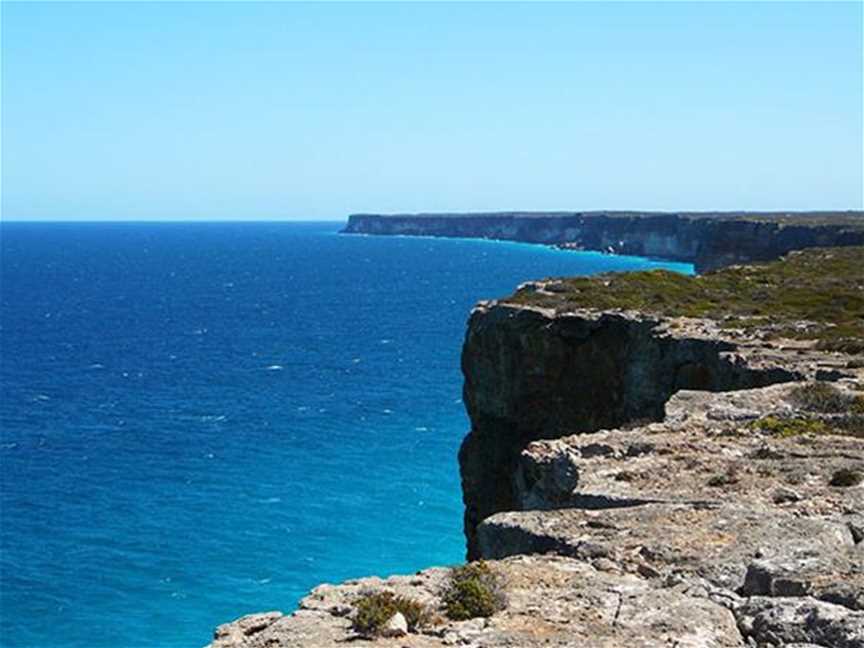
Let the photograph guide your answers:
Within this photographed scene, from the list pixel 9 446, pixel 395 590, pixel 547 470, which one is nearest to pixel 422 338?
pixel 9 446

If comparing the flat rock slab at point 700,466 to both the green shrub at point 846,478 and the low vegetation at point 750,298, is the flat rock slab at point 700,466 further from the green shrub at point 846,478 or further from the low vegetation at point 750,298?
the low vegetation at point 750,298

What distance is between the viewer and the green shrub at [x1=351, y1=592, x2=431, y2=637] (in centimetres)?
1132

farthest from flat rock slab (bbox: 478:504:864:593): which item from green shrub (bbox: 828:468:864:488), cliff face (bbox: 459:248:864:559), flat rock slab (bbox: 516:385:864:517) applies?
cliff face (bbox: 459:248:864:559)

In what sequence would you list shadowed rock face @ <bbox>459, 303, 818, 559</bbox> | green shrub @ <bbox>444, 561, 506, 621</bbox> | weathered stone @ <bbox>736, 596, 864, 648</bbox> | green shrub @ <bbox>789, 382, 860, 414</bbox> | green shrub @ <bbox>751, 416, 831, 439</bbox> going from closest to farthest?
1. weathered stone @ <bbox>736, 596, 864, 648</bbox>
2. green shrub @ <bbox>444, 561, 506, 621</bbox>
3. green shrub @ <bbox>751, 416, 831, 439</bbox>
4. green shrub @ <bbox>789, 382, 860, 414</bbox>
5. shadowed rock face @ <bbox>459, 303, 818, 559</bbox>

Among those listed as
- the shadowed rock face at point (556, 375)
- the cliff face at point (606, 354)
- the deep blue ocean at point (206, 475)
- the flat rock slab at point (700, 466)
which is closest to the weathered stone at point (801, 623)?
the flat rock slab at point (700, 466)

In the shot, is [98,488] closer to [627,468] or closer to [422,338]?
[627,468]

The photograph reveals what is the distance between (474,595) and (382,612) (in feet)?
3.83

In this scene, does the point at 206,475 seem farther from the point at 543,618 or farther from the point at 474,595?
the point at 543,618

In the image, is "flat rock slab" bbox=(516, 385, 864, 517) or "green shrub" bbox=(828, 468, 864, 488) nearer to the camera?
"flat rock slab" bbox=(516, 385, 864, 517)

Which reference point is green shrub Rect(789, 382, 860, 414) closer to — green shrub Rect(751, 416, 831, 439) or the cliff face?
green shrub Rect(751, 416, 831, 439)

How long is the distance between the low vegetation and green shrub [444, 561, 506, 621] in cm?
2200

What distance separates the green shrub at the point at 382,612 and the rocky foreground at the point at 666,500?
10 cm

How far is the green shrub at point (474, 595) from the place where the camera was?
11805 mm

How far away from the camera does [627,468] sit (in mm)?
18547
